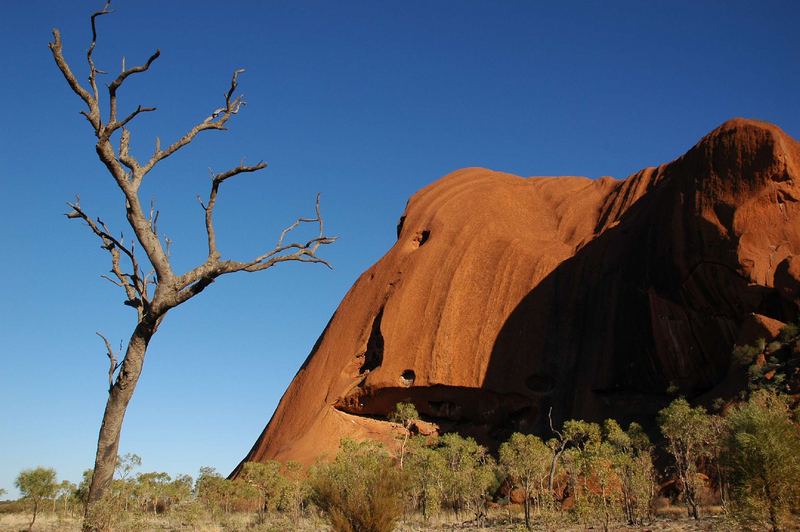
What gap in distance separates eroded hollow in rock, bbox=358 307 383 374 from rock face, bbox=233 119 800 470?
16 cm

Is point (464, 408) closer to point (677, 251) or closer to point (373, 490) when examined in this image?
point (677, 251)

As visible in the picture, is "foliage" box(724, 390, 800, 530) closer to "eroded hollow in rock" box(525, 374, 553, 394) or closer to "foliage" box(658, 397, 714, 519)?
"foliage" box(658, 397, 714, 519)

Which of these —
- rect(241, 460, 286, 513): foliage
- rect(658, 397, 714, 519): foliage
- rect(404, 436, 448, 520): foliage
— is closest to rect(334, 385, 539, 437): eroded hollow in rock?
rect(241, 460, 286, 513): foliage

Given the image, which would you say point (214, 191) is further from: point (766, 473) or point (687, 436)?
point (687, 436)

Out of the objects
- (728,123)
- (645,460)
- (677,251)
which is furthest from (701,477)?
(728,123)

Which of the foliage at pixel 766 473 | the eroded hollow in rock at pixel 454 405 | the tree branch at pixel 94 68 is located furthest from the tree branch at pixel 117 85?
the eroded hollow in rock at pixel 454 405

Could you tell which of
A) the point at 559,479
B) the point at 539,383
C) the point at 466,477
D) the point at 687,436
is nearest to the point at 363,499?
the point at 687,436

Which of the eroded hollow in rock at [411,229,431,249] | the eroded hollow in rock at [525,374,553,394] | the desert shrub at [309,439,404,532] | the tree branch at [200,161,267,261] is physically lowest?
the desert shrub at [309,439,404,532]

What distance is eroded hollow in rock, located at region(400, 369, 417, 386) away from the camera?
49.2 meters

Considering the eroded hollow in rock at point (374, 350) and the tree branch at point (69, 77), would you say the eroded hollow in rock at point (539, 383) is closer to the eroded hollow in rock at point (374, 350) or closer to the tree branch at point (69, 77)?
the eroded hollow in rock at point (374, 350)

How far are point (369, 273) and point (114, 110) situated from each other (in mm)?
52675

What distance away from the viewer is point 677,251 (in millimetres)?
39750

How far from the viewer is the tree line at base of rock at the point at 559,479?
14609 millimetres

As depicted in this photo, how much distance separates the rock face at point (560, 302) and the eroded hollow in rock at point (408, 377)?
0.11m
